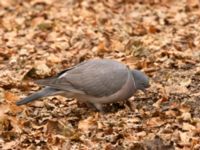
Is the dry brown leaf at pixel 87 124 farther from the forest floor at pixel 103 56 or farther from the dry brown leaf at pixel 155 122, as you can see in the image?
the dry brown leaf at pixel 155 122

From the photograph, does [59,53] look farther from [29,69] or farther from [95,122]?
[95,122]

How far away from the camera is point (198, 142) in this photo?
4961mm

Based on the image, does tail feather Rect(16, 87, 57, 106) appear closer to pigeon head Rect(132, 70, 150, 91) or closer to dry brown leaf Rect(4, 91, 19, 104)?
dry brown leaf Rect(4, 91, 19, 104)

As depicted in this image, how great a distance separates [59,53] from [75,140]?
8.69ft

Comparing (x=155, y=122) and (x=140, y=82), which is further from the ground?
(x=140, y=82)

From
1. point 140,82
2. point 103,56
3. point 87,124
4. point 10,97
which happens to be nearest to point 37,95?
point 87,124

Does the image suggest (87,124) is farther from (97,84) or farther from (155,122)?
(155,122)

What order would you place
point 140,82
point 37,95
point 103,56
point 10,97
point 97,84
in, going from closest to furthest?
point 37,95
point 97,84
point 140,82
point 10,97
point 103,56

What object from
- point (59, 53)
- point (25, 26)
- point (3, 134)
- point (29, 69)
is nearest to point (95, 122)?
point (3, 134)

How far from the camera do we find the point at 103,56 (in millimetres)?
7539

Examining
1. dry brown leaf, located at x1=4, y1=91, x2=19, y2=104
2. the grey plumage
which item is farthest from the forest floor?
the grey plumage

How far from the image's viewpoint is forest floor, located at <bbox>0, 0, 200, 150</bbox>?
5.23 metres

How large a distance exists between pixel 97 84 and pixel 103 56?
6.49 ft

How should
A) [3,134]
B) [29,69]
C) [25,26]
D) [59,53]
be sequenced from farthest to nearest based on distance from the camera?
[25,26] → [59,53] → [29,69] → [3,134]
